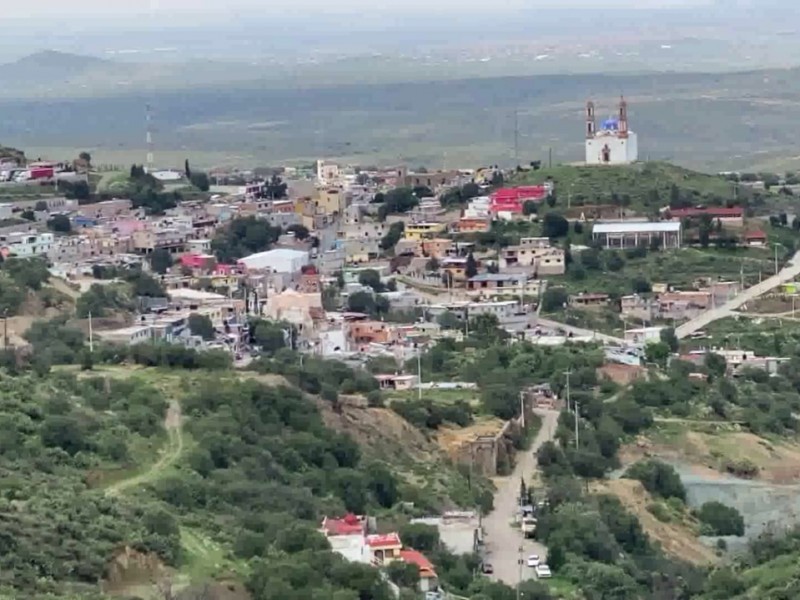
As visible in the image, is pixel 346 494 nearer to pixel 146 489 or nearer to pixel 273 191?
pixel 146 489

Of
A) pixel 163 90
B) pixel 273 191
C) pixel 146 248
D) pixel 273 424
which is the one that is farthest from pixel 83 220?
pixel 163 90

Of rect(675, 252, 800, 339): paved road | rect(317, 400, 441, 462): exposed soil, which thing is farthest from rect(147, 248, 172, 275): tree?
rect(317, 400, 441, 462): exposed soil

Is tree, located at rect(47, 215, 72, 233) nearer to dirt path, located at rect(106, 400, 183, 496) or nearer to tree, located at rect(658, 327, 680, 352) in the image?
tree, located at rect(658, 327, 680, 352)

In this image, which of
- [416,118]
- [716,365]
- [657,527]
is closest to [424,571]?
[657,527]

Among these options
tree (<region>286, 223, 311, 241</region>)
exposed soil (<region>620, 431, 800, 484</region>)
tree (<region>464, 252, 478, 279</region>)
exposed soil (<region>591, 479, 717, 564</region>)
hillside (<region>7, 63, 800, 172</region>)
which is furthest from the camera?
hillside (<region>7, 63, 800, 172</region>)

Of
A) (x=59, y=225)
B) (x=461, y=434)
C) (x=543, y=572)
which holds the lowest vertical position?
(x=59, y=225)

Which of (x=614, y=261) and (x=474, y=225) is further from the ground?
(x=474, y=225)

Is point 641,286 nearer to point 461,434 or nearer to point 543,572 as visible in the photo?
point 461,434
